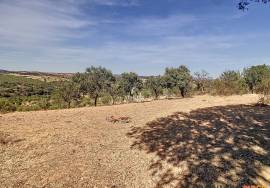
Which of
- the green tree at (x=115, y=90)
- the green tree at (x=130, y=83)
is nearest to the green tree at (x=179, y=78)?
the green tree at (x=130, y=83)

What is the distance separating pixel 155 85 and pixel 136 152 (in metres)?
44.6

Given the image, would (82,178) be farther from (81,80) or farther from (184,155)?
(81,80)

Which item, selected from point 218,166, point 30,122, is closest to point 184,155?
point 218,166

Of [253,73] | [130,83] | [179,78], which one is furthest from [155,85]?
[253,73]

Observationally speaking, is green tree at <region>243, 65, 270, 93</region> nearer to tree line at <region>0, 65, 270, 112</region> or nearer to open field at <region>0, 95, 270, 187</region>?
tree line at <region>0, 65, 270, 112</region>

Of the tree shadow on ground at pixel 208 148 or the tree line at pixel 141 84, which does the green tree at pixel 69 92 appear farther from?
the tree shadow on ground at pixel 208 148

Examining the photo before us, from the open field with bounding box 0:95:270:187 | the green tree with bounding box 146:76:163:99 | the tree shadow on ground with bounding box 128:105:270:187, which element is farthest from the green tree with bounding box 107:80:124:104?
the tree shadow on ground with bounding box 128:105:270:187

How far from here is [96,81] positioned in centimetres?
4306

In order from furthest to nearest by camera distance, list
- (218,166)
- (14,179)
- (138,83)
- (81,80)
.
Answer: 1. (138,83)
2. (81,80)
3. (218,166)
4. (14,179)

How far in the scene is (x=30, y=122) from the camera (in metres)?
11.3

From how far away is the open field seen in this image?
6.79 meters

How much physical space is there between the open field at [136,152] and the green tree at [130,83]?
39635 millimetres

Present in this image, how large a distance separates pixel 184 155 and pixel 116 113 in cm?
668

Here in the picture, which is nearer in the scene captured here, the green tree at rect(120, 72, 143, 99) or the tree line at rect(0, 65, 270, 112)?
the tree line at rect(0, 65, 270, 112)
